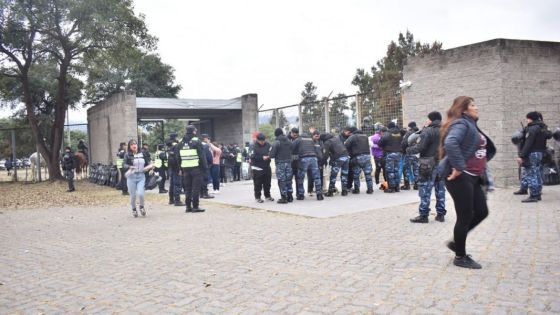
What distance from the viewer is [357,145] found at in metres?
12.3

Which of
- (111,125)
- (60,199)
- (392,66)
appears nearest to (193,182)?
(60,199)

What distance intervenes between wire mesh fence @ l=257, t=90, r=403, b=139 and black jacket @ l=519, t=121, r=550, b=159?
498 cm

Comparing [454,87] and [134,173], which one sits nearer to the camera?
[134,173]

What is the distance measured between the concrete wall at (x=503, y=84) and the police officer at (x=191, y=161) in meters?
7.29

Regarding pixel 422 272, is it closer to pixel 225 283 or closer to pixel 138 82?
pixel 225 283

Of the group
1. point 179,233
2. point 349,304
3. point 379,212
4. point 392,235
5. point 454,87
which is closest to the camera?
point 349,304

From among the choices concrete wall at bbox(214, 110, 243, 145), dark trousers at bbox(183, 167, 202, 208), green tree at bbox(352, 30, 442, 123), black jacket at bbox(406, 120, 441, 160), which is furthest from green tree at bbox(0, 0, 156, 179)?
green tree at bbox(352, 30, 442, 123)

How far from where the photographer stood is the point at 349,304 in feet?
13.7

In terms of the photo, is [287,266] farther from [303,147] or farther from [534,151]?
[534,151]

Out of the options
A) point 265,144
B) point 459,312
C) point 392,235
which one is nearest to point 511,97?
point 265,144

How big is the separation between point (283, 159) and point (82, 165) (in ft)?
57.8

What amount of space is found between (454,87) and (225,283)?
10.5 meters

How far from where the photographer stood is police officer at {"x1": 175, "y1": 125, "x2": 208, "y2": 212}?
34.2 feet

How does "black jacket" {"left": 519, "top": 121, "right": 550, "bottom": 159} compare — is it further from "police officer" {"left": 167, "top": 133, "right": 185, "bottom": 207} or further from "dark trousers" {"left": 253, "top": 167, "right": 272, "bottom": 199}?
"police officer" {"left": 167, "top": 133, "right": 185, "bottom": 207}
